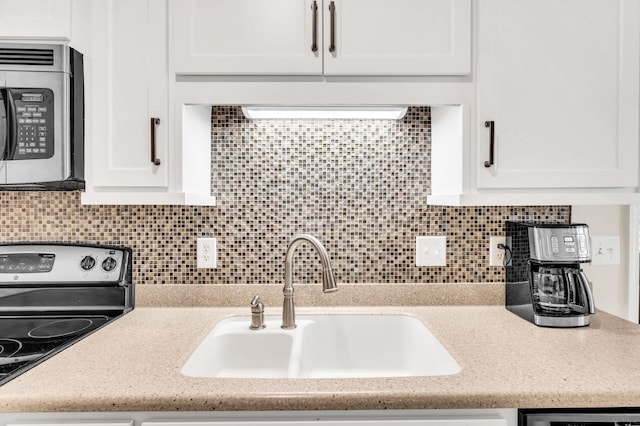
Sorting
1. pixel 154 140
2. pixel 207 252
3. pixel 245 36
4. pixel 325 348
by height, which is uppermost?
pixel 245 36

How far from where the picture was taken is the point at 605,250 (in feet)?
5.41

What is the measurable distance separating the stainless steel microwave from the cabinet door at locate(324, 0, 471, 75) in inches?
31.3

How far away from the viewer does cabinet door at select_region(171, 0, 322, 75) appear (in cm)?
129

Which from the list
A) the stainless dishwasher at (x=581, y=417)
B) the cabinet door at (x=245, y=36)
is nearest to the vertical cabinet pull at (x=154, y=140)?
the cabinet door at (x=245, y=36)

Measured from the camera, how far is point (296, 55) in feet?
4.26

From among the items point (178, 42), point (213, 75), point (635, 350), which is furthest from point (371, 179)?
point (635, 350)

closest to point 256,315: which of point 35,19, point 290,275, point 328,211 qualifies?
point 290,275

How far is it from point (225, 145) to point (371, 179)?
0.58m

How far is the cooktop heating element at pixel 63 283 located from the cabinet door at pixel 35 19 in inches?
28.0

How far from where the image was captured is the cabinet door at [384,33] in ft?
4.24

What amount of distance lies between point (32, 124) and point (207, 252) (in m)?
0.70

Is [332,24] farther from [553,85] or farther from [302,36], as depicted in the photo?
[553,85]

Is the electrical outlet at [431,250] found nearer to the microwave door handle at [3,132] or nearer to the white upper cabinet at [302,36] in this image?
the white upper cabinet at [302,36]

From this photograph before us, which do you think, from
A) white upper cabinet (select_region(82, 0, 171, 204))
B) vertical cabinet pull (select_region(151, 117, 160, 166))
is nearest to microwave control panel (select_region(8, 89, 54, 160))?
white upper cabinet (select_region(82, 0, 171, 204))
